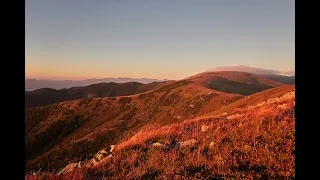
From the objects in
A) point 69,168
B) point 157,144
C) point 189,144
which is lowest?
point 69,168

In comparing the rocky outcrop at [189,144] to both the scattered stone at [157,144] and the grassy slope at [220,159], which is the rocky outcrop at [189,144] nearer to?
the grassy slope at [220,159]

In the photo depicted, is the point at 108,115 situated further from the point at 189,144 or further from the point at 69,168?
the point at 189,144

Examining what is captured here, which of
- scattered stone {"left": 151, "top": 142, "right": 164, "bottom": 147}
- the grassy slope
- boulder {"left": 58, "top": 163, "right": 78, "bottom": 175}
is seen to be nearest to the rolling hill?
boulder {"left": 58, "top": 163, "right": 78, "bottom": 175}

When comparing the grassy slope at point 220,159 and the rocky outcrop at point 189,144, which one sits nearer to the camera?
the grassy slope at point 220,159

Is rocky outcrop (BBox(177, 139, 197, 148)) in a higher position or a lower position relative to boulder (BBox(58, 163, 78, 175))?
higher

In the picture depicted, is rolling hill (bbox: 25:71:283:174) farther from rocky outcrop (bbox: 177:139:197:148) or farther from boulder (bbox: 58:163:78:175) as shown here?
rocky outcrop (bbox: 177:139:197:148)

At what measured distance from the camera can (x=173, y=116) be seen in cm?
9750

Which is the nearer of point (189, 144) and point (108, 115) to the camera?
point (189, 144)

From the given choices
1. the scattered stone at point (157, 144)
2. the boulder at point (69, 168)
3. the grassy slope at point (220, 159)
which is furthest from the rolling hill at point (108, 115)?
the grassy slope at point (220, 159)

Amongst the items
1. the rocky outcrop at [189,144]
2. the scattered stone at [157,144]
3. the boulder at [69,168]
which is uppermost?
the rocky outcrop at [189,144]

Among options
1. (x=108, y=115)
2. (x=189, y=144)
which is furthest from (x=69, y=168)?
(x=108, y=115)

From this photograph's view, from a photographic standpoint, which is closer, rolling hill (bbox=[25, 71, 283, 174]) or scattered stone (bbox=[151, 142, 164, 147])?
scattered stone (bbox=[151, 142, 164, 147])
